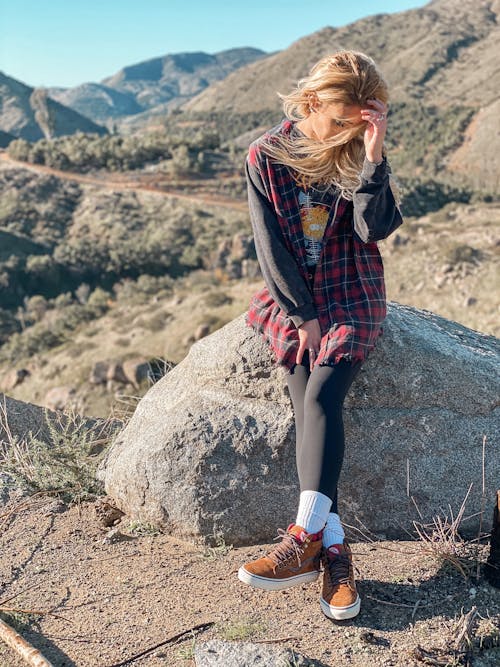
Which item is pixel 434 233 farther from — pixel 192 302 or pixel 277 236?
pixel 277 236

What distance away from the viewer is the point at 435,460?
318cm

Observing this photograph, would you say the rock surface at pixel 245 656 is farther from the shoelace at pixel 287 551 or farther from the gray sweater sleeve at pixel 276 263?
the gray sweater sleeve at pixel 276 263

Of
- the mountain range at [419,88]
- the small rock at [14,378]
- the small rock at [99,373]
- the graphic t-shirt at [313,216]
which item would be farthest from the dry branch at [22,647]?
the mountain range at [419,88]

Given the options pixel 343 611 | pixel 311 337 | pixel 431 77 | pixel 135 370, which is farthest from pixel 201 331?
pixel 431 77

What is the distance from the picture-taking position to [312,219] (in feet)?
10.0

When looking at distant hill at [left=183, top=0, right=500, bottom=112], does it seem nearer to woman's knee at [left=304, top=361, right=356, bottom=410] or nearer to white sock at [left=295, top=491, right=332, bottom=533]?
woman's knee at [left=304, top=361, right=356, bottom=410]

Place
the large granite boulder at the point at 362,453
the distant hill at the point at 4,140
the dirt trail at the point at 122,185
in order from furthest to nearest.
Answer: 1. the distant hill at the point at 4,140
2. the dirt trail at the point at 122,185
3. the large granite boulder at the point at 362,453

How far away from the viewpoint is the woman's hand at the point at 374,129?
2.69m

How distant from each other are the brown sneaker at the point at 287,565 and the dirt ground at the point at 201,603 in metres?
0.13

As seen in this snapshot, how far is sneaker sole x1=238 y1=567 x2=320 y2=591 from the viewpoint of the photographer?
252cm

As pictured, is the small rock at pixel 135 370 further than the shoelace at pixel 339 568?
Yes

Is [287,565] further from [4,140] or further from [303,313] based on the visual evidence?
[4,140]

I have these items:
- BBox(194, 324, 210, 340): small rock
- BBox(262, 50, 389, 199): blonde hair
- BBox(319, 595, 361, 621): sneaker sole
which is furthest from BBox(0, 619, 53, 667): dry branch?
BBox(194, 324, 210, 340): small rock

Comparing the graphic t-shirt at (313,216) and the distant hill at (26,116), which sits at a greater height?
the distant hill at (26,116)
